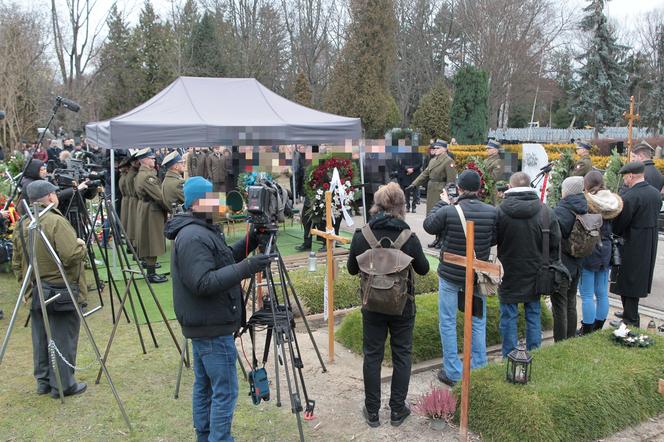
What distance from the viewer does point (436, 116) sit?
98.9 feet

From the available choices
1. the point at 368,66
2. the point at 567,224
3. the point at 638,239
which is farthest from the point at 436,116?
the point at 567,224

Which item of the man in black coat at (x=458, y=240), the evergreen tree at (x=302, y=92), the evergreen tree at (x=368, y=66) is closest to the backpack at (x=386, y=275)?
the man in black coat at (x=458, y=240)

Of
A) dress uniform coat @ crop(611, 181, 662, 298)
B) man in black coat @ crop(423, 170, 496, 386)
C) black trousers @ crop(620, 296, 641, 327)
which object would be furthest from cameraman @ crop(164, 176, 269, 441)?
black trousers @ crop(620, 296, 641, 327)

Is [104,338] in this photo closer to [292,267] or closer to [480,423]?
[292,267]

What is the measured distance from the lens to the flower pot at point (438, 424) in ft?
13.7

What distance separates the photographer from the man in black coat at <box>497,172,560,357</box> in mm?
4828

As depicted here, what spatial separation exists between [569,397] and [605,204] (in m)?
2.64

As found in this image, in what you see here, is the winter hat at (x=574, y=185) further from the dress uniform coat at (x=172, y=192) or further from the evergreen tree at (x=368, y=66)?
the evergreen tree at (x=368, y=66)

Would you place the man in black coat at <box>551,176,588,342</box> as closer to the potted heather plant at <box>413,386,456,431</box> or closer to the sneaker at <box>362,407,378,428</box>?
the potted heather plant at <box>413,386,456,431</box>

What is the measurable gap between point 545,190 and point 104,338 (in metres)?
8.10

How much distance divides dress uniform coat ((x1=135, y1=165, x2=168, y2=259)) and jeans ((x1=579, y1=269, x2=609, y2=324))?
5.95 m

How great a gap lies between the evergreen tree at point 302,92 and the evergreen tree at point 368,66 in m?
3.58

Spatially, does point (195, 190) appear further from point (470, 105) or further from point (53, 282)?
point (470, 105)

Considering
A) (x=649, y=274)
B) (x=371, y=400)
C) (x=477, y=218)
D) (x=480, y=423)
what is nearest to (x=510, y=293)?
(x=477, y=218)
